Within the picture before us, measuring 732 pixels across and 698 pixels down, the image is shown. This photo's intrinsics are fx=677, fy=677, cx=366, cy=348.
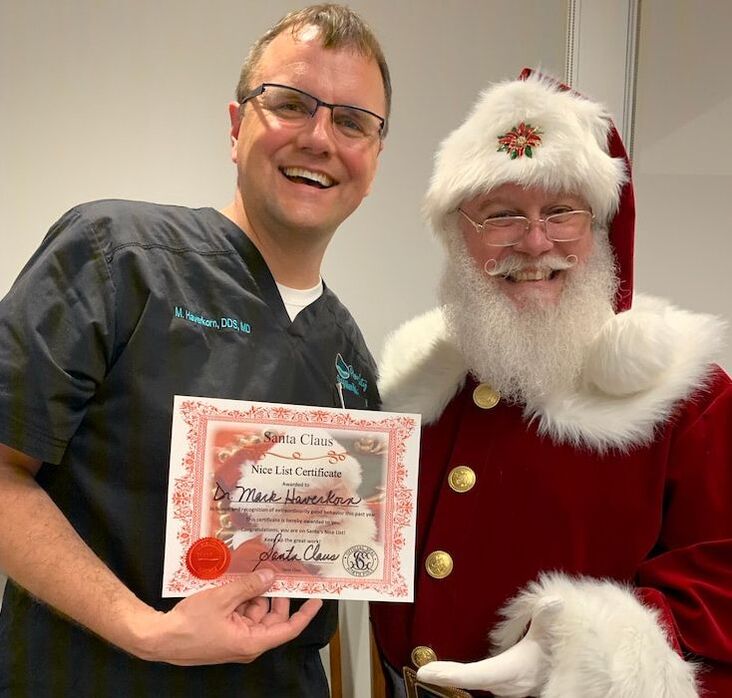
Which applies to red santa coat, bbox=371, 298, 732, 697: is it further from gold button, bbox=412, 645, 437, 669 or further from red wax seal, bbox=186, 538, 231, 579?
red wax seal, bbox=186, 538, 231, 579

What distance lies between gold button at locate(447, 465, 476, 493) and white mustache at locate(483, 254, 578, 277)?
1.12ft

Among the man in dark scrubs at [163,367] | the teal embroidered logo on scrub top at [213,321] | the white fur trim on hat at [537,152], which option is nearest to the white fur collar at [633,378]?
the white fur trim on hat at [537,152]

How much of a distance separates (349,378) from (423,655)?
0.47 meters

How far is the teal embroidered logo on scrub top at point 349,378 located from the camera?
118 cm

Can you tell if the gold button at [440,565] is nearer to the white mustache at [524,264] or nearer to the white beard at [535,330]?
the white beard at [535,330]

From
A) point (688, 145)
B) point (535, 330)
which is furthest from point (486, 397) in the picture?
point (688, 145)

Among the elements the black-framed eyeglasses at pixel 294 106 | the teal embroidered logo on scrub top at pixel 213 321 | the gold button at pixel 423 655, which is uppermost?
the black-framed eyeglasses at pixel 294 106

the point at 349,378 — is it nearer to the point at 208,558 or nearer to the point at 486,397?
the point at 486,397

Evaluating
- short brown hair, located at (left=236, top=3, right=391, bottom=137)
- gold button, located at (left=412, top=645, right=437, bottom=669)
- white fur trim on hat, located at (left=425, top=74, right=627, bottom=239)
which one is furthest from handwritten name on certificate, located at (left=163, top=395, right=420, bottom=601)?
short brown hair, located at (left=236, top=3, right=391, bottom=137)

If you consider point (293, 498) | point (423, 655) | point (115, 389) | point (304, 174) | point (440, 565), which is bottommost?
point (423, 655)

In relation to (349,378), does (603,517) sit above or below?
below

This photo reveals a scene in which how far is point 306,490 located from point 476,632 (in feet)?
1.32

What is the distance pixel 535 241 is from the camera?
1124 mm

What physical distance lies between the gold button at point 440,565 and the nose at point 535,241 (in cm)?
52
